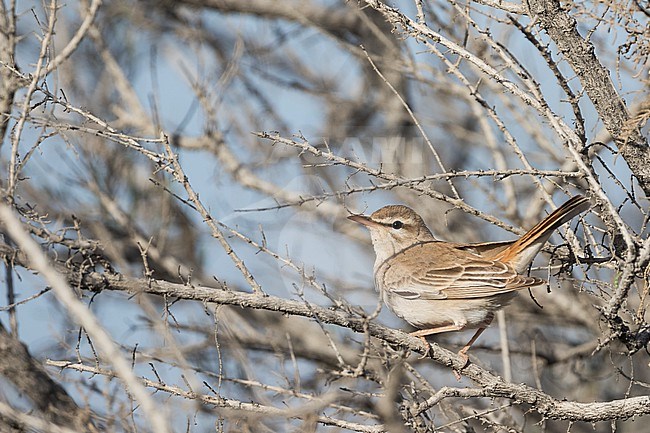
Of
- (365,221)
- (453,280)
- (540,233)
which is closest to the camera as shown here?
(540,233)

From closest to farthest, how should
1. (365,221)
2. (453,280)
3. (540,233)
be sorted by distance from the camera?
(540,233) < (453,280) < (365,221)

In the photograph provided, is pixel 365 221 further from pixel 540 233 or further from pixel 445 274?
pixel 540 233

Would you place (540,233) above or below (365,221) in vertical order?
below

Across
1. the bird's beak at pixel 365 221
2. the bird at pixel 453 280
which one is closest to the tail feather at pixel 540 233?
the bird at pixel 453 280

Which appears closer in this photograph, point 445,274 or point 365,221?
point 445,274

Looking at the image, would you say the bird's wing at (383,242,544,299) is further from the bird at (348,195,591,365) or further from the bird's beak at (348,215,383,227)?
the bird's beak at (348,215,383,227)

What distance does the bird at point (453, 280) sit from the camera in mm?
4852

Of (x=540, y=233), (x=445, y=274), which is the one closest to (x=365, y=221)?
(x=445, y=274)

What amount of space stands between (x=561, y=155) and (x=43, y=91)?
4156mm

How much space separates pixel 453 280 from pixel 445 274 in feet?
0.33

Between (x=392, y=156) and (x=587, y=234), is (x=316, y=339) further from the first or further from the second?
(x=587, y=234)

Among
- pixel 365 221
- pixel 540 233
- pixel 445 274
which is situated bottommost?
pixel 540 233

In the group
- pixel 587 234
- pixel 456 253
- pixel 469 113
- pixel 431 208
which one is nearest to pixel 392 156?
pixel 431 208

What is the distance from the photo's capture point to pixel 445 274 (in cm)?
529
